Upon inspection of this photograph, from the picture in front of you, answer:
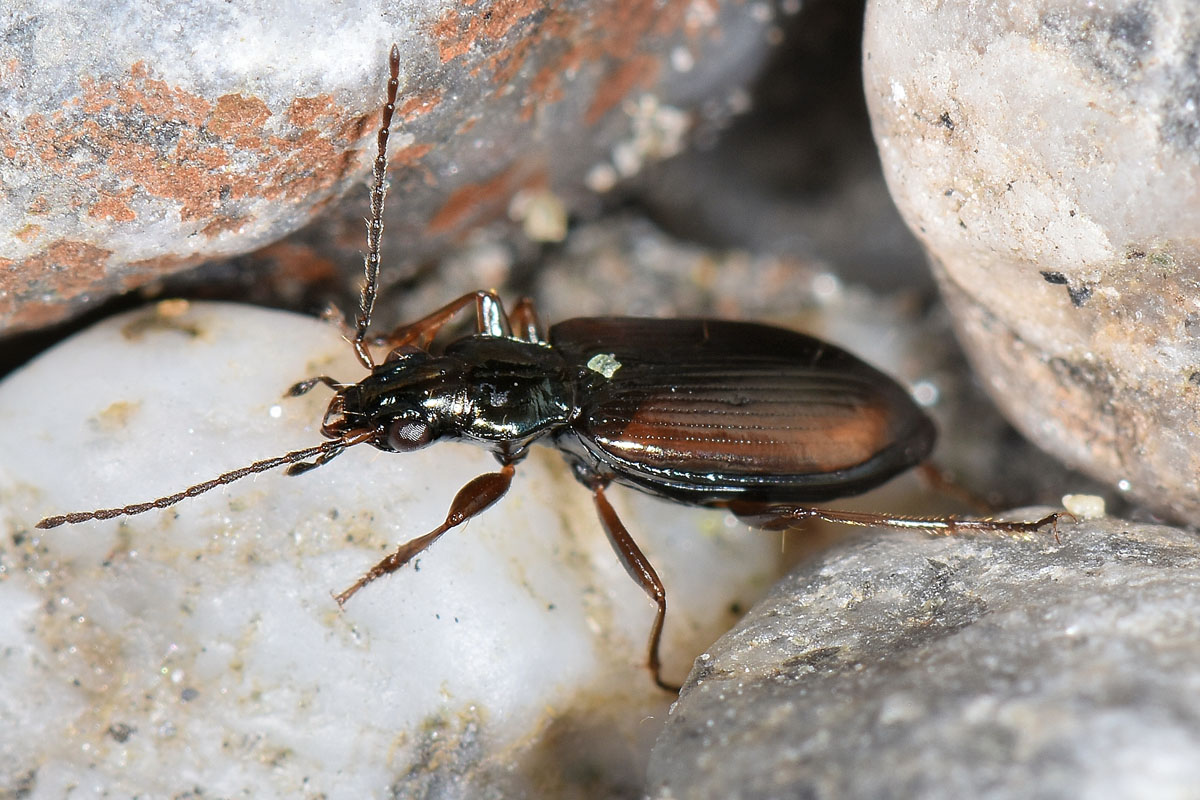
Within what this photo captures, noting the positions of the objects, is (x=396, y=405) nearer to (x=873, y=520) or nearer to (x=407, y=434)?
(x=407, y=434)

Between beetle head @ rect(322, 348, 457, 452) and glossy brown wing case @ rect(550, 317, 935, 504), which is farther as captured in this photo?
glossy brown wing case @ rect(550, 317, 935, 504)

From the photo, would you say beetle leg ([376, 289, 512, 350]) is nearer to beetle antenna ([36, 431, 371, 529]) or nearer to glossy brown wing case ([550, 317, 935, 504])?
glossy brown wing case ([550, 317, 935, 504])

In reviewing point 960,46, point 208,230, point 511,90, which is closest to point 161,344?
point 208,230

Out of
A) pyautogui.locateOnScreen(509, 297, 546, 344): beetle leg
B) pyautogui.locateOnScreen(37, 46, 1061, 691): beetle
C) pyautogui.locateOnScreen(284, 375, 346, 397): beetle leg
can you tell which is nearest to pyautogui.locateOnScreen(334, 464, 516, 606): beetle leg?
pyautogui.locateOnScreen(37, 46, 1061, 691): beetle

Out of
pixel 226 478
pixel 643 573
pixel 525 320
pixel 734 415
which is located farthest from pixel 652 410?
pixel 226 478

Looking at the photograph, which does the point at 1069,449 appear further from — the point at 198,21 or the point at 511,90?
the point at 198,21

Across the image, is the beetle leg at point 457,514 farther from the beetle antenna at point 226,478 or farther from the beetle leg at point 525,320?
the beetle leg at point 525,320

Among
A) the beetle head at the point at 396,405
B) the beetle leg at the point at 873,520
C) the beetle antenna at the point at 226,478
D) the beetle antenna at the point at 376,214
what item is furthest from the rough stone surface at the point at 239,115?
the beetle leg at the point at 873,520
